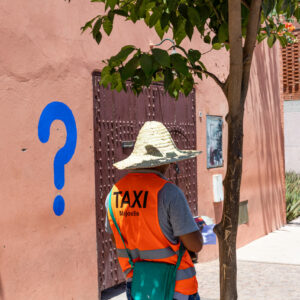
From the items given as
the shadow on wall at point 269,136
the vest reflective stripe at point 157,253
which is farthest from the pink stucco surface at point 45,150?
the shadow on wall at point 269,136

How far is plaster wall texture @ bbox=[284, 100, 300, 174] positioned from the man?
18.6m

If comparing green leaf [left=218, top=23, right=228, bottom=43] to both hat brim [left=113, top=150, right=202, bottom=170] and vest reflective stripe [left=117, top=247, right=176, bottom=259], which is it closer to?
hat brim [left=113, top=150, right=202, bottom=170]

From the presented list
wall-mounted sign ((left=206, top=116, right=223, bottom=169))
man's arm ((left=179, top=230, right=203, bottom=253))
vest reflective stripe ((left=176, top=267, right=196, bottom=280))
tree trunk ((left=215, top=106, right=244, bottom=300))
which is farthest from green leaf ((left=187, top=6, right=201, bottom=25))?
wall-mounted sign ((left=206, top=116, right=223, bottom=169))

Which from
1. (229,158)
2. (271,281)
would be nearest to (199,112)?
(271,281)

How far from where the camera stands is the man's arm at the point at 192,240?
10.9 feet

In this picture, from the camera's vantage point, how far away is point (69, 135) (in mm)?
5934

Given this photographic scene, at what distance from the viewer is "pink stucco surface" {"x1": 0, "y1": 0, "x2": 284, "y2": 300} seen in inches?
202

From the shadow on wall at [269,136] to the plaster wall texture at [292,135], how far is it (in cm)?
881

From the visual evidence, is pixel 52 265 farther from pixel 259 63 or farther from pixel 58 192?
pixel 259 63

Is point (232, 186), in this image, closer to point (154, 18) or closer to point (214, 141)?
point (154, 18)

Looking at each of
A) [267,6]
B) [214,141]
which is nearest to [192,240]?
[267,6]

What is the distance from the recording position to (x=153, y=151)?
11.9 feet

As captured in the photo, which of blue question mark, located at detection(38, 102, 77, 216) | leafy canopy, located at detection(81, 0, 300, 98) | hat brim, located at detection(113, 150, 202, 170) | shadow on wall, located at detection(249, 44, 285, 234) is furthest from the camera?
shadow on wall, located at detection(249, 44, 285, 234)

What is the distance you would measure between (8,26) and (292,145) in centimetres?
1775
